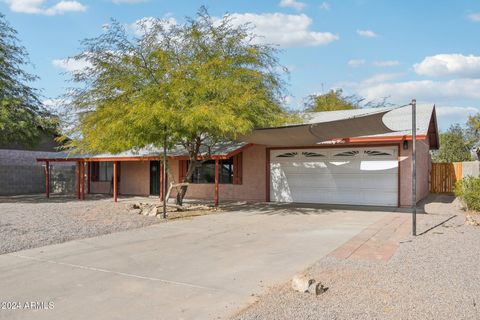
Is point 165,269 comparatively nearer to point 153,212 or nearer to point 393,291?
point 393,291

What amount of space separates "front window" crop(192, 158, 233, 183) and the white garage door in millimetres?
1945

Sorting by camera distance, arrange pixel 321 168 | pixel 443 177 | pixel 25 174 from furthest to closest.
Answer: pixel 25 174 → pixel 443 177 → pixel 321 168

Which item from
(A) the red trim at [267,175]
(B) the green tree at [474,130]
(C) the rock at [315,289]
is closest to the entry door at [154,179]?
(A) the red trim at [267,175]

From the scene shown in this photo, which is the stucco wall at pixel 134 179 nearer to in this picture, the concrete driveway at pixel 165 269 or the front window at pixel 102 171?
the front window at pixel 102 171

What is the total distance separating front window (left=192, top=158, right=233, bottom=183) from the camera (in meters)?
17.3

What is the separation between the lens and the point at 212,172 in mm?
17734

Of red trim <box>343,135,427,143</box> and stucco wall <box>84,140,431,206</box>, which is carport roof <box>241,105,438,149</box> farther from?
stucco wall <box>84,140,431,206</box>

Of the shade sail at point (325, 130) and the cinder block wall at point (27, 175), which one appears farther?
the cinder block wall at point (27, 175)

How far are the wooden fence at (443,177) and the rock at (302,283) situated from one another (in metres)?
19.2

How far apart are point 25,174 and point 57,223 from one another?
14356mm

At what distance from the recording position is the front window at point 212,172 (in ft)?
56.9

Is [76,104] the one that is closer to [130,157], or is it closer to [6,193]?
[130,157]

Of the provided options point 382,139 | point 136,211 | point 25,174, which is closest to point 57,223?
point 136,211

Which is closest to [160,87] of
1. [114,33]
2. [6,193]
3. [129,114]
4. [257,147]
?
[129,114]
